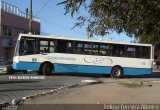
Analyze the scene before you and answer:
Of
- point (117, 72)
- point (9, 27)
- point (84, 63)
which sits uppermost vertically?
point (9, 27)

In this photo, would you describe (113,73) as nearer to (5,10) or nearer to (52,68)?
(52,68)

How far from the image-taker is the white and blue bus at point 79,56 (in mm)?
30328

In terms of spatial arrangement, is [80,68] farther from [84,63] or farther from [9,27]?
[9,27]

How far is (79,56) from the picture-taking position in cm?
3148

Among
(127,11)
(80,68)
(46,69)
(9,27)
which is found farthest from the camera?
(9,27)

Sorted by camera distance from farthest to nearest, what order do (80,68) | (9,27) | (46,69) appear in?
(9,27) → (80,68) → (46,69)

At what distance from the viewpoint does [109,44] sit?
3259 cm

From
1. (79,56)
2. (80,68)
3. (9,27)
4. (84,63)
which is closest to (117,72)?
(84,63)

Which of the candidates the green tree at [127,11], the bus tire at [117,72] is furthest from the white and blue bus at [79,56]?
the green tree at [127,11]

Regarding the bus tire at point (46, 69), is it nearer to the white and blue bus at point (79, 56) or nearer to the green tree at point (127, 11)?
the white and blue bus at point (79, 56)

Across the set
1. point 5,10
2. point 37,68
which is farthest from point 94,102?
point 5,10

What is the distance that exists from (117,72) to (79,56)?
10.4 ft

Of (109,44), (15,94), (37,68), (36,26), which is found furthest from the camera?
(36,26)

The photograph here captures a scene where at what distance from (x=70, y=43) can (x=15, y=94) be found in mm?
14257
